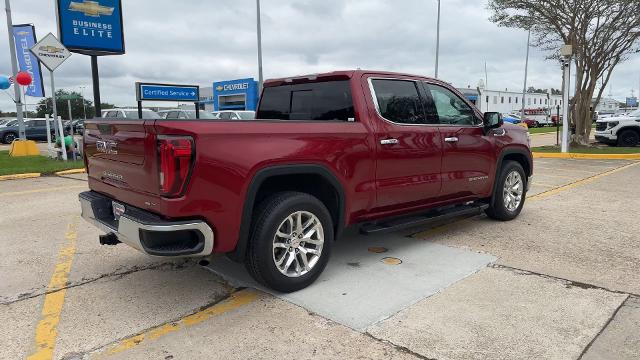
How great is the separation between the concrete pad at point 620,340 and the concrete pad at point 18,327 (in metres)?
3.49

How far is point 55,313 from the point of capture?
3578 millimetres

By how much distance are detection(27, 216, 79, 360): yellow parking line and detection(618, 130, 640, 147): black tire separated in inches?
768

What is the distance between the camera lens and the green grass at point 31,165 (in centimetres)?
1178

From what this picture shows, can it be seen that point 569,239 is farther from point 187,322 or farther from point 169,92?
point 169,92

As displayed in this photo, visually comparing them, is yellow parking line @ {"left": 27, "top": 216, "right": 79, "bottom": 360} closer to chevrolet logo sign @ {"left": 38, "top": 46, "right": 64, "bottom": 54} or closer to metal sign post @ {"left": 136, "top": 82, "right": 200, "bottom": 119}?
metal sign post @ {"left": 136, "top": 82, "right": 200, "bottom": 119}

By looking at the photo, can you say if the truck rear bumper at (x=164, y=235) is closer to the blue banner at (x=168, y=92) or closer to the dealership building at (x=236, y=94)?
the blue banner at (x=168, y=92)

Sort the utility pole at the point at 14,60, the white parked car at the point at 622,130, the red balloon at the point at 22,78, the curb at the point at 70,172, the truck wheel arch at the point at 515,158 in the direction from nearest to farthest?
the truck wheel arch at the point at 515,158, the curb at the point at 70,172, the utility pole at the point at 14,60, the red balloon at the point at 22,78, the white parked car at the point at 622,130

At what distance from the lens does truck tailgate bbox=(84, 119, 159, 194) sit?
130 inches

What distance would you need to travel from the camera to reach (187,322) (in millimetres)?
3416

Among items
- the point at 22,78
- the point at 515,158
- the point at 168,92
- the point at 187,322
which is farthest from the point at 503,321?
the point at 22,78

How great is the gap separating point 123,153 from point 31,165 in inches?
461

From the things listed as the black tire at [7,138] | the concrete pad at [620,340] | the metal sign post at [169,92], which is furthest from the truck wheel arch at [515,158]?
the black tire at [7,138]

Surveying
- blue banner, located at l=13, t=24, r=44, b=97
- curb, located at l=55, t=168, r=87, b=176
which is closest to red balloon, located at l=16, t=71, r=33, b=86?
curb, located at l=55, t=168, r=87, b=176

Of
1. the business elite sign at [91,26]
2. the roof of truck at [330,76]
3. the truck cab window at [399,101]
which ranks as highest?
the business elite sign at [91,26]
